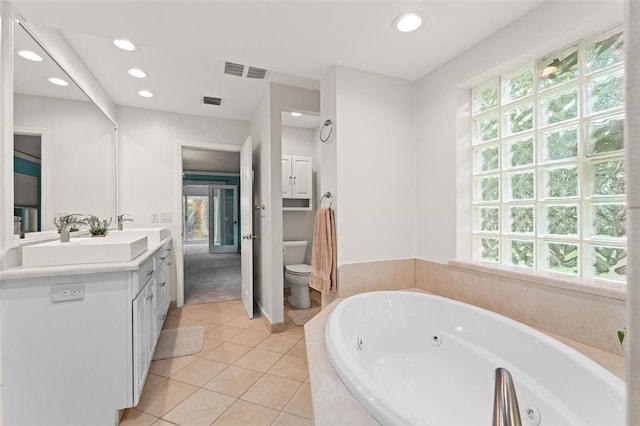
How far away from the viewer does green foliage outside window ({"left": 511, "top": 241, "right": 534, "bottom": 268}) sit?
160cm

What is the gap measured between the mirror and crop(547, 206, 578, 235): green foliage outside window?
293 centimetres

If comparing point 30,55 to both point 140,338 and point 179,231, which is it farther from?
point 179,231

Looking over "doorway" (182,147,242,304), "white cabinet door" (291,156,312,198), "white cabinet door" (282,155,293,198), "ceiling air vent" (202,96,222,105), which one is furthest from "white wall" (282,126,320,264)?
"doorway" (182,147,242,304)

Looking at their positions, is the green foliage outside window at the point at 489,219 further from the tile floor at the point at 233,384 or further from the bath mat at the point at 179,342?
the bath mat at the point at 179,342

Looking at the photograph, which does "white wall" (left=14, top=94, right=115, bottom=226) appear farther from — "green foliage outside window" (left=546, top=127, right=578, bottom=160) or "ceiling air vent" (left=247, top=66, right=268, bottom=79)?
"green foliage outside window" (left=546, top=127, right=578, bottom=160)

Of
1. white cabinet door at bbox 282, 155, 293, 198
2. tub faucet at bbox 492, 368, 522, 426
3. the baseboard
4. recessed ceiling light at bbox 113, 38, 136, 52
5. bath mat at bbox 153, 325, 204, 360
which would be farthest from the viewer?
white cabinet door at bbox 282, 155, 293, 198

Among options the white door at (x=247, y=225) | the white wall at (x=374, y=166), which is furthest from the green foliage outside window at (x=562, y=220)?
the white door at (x=247, y=225)

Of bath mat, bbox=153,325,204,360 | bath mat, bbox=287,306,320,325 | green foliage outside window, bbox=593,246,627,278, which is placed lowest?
bath mat, bbox=153,325,204,360

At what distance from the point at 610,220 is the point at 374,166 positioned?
1.30 meters

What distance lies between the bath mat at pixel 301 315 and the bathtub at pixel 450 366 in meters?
1.30

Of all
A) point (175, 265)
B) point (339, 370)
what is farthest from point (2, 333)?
point (175, 265)

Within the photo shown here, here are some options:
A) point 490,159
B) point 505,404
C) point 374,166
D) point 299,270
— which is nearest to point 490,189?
→ point 490,159

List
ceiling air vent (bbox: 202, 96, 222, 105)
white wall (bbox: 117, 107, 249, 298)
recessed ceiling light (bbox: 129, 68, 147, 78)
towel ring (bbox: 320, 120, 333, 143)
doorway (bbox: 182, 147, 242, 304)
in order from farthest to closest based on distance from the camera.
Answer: doorway (bbox: 182, 147, 242, 304) → white wall (bbox: 117, 107, 249, 298) → ceiling air vent (bbox: 202, 96, 222, 105) → recessed ceiling light (bbox: 129, 68, 147, 78) → towel ring (bbox: 320, 120, 333, 143)

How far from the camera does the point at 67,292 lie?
140cm
